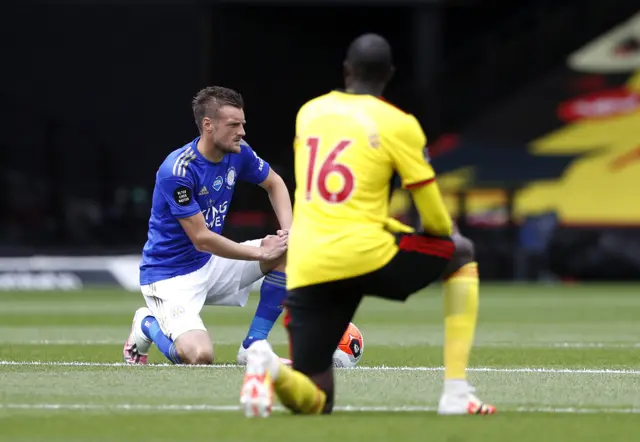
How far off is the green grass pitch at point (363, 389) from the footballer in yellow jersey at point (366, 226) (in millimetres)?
355

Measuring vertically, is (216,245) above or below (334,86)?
above

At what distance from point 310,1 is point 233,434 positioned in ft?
69.2

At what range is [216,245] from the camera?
9.55 meters

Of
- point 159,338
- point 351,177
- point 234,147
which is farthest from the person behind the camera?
point 159,338

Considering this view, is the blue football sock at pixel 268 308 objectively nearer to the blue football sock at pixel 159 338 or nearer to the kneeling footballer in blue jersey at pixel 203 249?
the kneeling footballer in blue jersey at pixel 203 249

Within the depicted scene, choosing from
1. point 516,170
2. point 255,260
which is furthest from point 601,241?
point 255,260

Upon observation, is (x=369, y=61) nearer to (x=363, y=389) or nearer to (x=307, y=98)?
(x=363, y=389)

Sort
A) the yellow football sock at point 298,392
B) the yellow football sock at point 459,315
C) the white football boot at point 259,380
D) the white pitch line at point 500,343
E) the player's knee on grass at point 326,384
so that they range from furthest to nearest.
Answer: the white pitch line at point 500,343
the player's knee on grass at point 326,384
the yellow football sock at point 459,315
the yellow football sock at point 298,392
the white football boot at point 259,380

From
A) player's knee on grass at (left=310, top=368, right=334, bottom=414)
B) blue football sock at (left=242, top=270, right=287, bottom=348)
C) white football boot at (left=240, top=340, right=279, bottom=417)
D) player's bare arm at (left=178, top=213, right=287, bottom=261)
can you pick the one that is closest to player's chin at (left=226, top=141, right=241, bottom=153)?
player's bare arm at (left=178, top=213, right=287, bottom=261)

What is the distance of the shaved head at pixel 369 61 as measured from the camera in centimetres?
681

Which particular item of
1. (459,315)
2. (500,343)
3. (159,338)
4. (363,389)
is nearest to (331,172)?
(459,315)

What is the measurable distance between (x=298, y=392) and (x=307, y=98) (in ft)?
74.2

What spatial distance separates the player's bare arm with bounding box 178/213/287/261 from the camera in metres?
9.52

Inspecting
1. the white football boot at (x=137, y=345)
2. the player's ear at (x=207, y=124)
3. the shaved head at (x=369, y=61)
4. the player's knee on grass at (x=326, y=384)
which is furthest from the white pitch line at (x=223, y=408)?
the player's ear at (x=207, y=124)
